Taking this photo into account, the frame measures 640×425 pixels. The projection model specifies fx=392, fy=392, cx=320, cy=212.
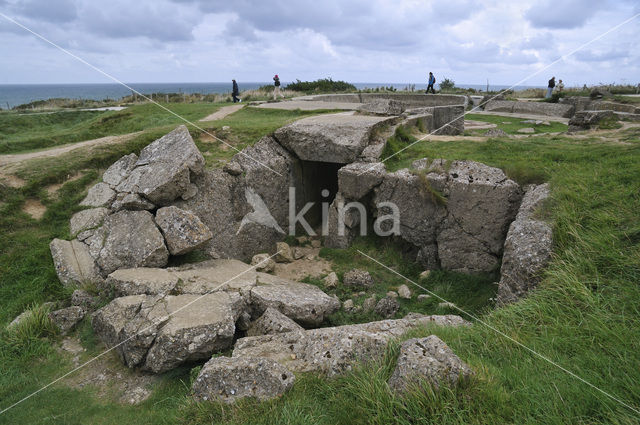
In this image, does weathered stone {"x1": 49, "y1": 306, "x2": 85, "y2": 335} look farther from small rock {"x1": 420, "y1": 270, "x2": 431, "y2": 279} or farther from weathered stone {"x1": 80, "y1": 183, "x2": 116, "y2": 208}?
small rock {"x1": 420, "y1": 270, "x2": 431, "y2": 279}

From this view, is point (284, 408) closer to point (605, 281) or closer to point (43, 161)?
point (605, 281)

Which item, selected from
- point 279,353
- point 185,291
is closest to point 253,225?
point 185,291

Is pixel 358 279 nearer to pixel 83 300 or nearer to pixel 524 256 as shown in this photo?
pixel 524 256

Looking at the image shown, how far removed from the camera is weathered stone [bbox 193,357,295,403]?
4109 millimetres

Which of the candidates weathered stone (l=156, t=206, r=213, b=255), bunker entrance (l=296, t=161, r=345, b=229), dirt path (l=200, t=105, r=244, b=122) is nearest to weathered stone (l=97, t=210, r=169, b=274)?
weathered stone (l=156, t=206, r=213, b=255)

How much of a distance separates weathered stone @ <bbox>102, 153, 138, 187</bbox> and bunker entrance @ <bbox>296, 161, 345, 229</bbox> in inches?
175

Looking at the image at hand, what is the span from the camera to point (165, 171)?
330 inches

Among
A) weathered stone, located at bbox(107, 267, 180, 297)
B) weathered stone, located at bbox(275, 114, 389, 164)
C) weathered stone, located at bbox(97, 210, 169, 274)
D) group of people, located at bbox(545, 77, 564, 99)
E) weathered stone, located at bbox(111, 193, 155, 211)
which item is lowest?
weathered stone, located at bbox(107, 267, 180, 297)

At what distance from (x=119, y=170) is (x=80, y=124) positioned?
992 centimetres

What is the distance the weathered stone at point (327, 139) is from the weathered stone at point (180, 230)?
3.92 metres

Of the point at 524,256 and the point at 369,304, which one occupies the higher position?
the point at 524,256

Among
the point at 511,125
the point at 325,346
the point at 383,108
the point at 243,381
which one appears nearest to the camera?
the point at 243,381

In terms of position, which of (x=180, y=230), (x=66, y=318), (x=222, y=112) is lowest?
(x=66, y=318)

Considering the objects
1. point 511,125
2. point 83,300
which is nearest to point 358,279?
point 83,300
